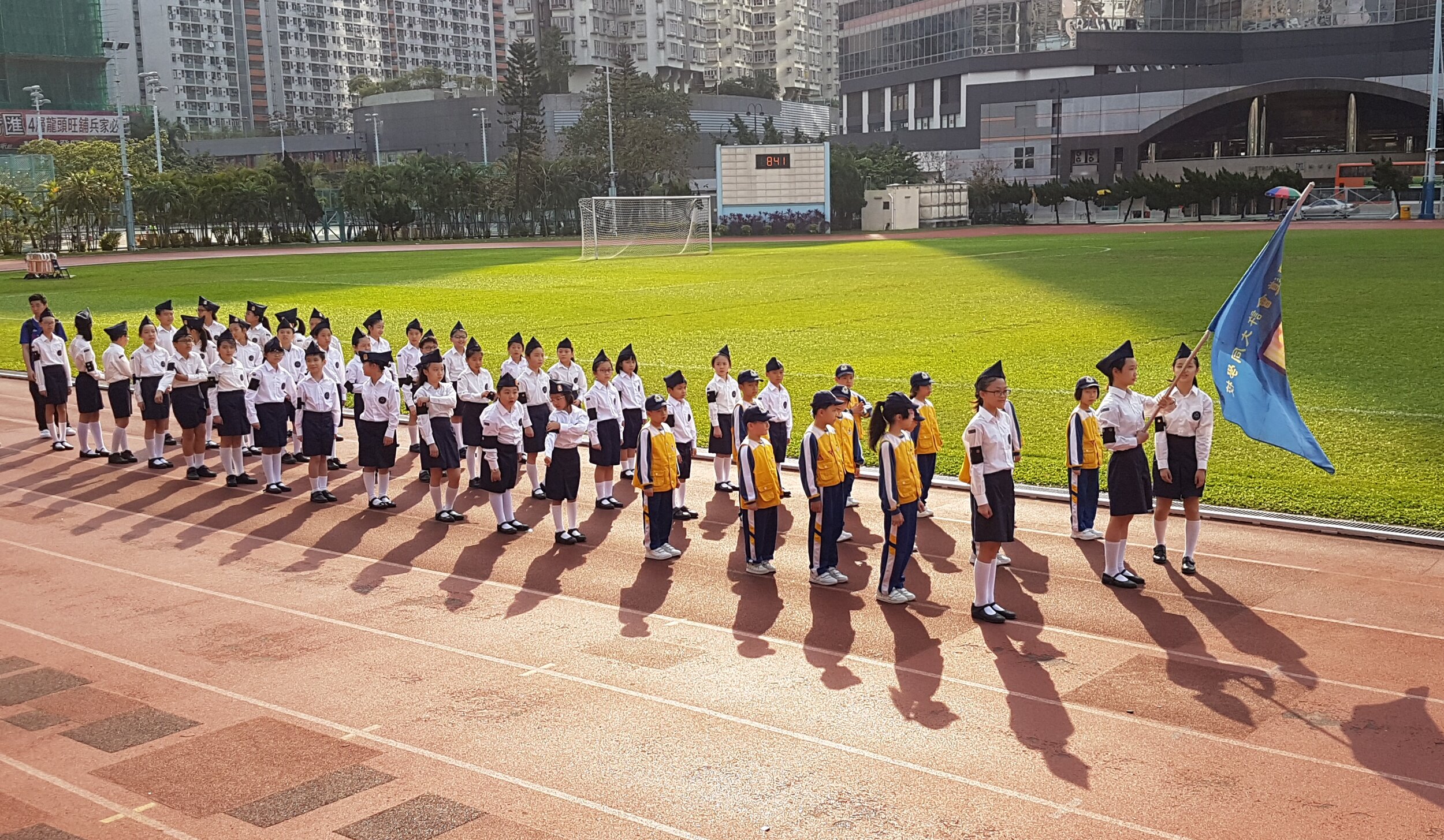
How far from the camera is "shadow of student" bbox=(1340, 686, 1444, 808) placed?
7449 millimetres

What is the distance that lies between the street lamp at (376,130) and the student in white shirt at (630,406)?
111346 millimetres

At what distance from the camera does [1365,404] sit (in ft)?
60.0

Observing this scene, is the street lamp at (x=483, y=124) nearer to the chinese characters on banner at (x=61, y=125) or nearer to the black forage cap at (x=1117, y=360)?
the chinese characters on banner at (x=61, y=125)

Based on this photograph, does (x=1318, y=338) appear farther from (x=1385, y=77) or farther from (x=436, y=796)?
(x=1385, y=77)

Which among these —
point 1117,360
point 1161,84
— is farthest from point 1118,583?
point 1161,84

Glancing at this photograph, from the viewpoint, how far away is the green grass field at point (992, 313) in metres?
16.2

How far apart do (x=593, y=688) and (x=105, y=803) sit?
3228 mm

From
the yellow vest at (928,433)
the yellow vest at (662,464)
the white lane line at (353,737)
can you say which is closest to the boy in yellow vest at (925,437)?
the yellow vest at (928,433)

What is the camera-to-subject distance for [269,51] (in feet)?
562

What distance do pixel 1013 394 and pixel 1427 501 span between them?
766cm

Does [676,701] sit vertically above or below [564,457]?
below

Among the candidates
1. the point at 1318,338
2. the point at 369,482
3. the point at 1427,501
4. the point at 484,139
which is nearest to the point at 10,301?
the point at 369,482

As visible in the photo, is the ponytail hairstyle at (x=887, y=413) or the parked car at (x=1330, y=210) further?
the parked car at (x=1330, y=210)

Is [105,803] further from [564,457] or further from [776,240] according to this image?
[776,240]
